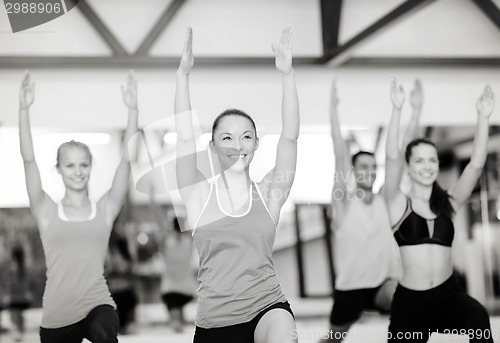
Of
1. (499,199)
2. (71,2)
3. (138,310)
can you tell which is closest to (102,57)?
(71,2)

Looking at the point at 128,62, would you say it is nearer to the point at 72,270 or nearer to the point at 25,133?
the point at 25,133

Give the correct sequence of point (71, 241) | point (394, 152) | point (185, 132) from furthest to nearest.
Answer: point (394, 152) < point (71, 241) < point (185, 132)

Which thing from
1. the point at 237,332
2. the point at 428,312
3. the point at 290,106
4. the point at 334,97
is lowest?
the point at 428,312

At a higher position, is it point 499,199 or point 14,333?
point 499,199

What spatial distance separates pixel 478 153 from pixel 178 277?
214cm

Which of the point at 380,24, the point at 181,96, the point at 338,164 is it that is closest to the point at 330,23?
the point at 380,24

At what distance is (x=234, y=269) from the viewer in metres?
2.95

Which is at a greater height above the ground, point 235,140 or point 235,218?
point 235,140

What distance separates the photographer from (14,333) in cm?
454

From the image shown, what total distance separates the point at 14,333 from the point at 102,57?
1.94 metres

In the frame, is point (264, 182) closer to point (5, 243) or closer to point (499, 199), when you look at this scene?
point (5, 243)

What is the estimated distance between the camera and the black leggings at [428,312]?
371 centimetres

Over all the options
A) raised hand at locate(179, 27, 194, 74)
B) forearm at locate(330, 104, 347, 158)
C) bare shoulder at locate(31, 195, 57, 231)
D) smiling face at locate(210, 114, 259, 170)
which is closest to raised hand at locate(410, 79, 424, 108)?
forearm at locate(330, 104, 347, 158)

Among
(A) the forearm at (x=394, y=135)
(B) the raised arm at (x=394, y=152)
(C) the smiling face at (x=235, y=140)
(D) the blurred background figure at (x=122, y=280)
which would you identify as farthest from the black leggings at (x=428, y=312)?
(D) the blurred background figure at (x=122, y=280)
